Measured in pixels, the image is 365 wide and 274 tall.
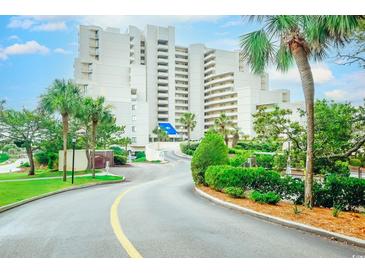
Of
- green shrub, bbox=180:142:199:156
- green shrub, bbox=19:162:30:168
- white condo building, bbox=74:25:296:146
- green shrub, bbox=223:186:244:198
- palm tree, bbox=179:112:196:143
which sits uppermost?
white condo building, bbox=74:25:296:146

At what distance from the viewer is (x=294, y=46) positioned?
7863mm

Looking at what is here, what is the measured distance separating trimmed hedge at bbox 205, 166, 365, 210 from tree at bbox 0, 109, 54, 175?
57.9 ft

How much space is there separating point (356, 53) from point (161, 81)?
222 feet

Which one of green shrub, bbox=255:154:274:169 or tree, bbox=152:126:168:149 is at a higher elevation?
tree, bbox=152:126:168:149

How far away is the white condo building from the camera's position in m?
58.7

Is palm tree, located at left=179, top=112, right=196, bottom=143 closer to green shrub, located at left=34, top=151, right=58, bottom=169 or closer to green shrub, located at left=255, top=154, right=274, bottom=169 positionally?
green shrub, located at left=34, top=151, right=58, bottom=169

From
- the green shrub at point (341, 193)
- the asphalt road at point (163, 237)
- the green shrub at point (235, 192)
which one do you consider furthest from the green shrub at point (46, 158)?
the green shrub at point (341, 193)

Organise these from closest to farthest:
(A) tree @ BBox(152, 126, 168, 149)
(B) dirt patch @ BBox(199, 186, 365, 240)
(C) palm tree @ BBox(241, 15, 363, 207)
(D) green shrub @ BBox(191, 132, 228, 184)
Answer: (B) dirt patch @ BBox(199, 186, 365, 240), (C) palm tree @ BBox(241, 15, 363, 207), (D) green shrub @ BBox(191, 132, 228, 184), (A) tree @ BBox(152, 126, 168, 149)

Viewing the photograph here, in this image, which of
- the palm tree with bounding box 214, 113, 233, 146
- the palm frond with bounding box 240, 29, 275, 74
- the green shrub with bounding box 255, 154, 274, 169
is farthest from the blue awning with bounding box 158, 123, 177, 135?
the palm frond with bounding box 240, 29, 275, 74

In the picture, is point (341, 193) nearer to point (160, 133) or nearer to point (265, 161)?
point (265, 161)

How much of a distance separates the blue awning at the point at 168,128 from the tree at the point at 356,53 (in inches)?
2333

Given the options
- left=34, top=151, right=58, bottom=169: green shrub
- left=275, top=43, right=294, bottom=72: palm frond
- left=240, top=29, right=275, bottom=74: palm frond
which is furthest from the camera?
left=34, top=151, right=58, bottom=169: green shrub
